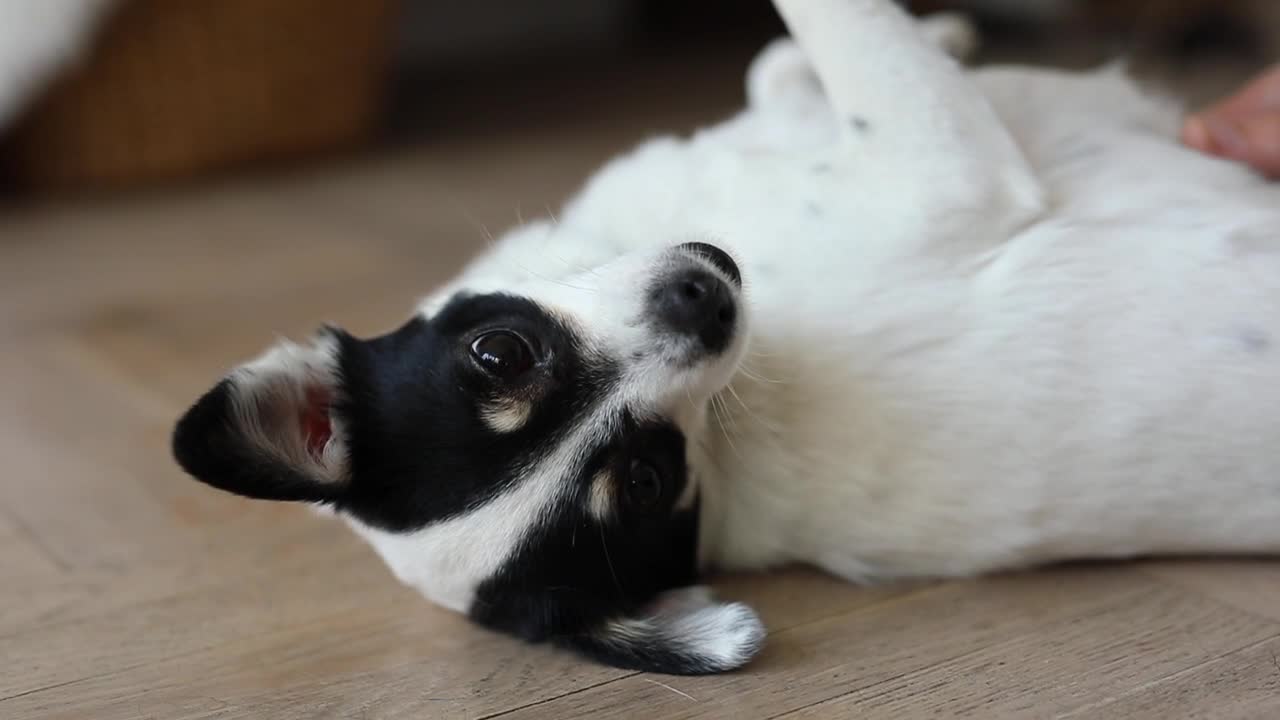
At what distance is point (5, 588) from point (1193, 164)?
188cm

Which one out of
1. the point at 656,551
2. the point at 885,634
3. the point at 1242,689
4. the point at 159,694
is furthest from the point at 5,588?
the point at 1242,689

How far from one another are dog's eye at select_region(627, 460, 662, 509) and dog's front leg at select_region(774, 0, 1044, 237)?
547 mm

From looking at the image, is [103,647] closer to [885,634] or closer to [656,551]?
[656,551]

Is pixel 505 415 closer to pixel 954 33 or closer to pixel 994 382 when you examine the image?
pixel 994 382

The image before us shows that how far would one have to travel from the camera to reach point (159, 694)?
5.39 feet

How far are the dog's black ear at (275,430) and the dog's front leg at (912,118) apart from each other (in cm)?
83

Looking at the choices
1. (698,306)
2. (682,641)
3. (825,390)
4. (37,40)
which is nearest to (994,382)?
(825,390)

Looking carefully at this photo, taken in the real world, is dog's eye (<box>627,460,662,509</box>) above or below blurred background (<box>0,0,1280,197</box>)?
below

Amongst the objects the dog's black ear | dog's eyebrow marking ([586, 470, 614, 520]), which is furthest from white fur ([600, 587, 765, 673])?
the dog's black ear

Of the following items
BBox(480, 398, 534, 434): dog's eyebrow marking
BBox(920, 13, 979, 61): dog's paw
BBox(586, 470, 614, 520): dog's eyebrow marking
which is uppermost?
BBox(920, 13, 979, 61): dog's paw

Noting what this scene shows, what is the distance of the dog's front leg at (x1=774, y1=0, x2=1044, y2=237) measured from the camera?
1890 millimetres

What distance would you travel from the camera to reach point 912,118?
1.94 metres

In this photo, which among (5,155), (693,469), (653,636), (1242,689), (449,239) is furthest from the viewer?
(5,155)

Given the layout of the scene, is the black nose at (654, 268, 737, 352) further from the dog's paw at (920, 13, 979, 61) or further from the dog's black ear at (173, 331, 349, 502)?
the dog's paw at (920, 13, 979, 61)
